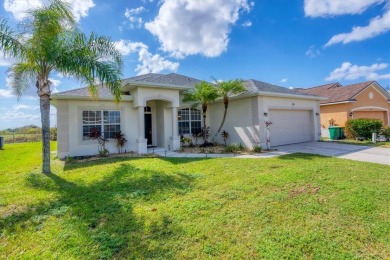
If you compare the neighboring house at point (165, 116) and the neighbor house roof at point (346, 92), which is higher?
Result: the neighbor house roof at point (346, 92)

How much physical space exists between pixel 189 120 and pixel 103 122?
6365 mm

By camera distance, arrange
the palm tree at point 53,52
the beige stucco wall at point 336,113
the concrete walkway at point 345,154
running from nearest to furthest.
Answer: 1. the palm tree at point 53,52
2. the concrete walkway at point 345,154
3. the beige stucco wall at point 336,113

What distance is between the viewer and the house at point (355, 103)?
19781mm

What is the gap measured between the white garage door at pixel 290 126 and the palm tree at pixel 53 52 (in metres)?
10.8

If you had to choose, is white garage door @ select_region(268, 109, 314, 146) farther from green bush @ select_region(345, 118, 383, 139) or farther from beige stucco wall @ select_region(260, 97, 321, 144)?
green bush @ select_region(345, 118, 383, 139)

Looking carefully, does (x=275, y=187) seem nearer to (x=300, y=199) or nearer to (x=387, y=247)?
(x=300, y=199)

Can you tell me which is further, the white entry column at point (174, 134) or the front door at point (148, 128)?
the front door at point (148, 128)

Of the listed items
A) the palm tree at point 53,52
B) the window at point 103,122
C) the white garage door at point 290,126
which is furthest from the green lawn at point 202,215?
the white garage door at point 290,126

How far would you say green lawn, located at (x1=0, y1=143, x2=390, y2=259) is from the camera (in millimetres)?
3223

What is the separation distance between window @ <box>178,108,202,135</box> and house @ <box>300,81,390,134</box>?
1440cm

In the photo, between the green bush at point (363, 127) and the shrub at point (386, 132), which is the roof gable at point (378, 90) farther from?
the shrub at point (386, 132)

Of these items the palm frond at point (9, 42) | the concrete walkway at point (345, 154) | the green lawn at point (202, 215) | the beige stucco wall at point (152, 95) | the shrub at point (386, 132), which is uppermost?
the palm frond at point (9, 42)

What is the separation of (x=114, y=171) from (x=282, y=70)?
55.6ft

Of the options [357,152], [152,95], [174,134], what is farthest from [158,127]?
[357,152]
